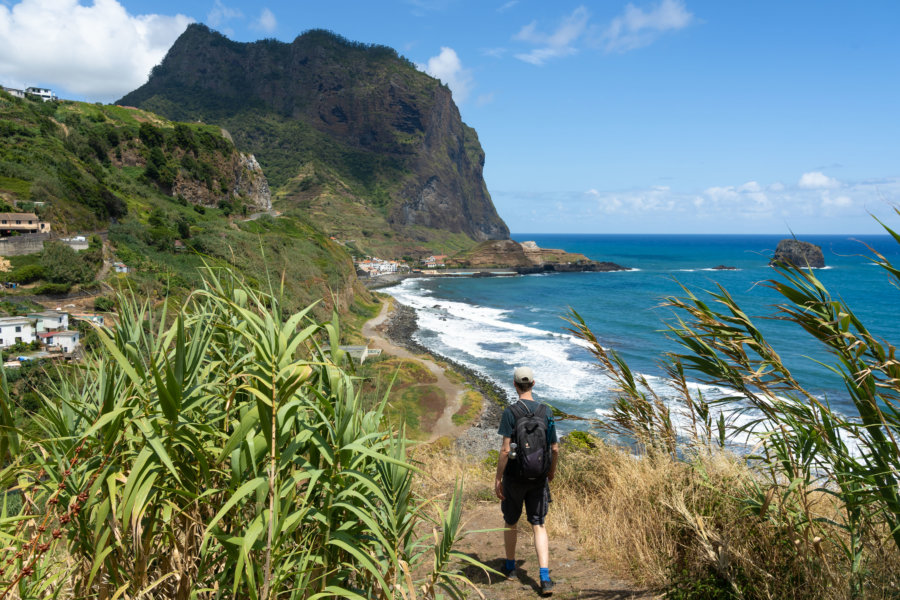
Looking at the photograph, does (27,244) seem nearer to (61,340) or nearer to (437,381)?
(61,340)

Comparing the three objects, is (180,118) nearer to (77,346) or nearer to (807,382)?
(77,346)

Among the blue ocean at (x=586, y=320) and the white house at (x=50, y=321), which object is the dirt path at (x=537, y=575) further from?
the white house at (x=50, y=321)

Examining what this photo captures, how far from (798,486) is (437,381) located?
27876mm

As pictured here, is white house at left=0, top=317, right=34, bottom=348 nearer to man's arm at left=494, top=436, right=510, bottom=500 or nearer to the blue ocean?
the blue ocean

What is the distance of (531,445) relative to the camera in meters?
3.49

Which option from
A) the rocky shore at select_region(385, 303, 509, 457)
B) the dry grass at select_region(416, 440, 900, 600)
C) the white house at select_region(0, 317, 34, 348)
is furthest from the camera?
the rocky shore at select_region(385, 303, 509, 457)

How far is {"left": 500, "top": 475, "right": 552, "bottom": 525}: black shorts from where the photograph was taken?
3592 millimetres

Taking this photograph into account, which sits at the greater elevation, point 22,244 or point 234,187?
point 234,187

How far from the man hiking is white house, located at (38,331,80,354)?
22.4m

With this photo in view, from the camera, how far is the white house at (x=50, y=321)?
814 inches

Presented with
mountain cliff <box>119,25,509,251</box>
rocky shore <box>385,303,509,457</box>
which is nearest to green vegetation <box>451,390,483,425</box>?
rocky shore <box>385,303,509,457</box>

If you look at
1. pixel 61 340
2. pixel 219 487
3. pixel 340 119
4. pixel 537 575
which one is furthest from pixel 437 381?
pixel 340 119

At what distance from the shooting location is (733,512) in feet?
9.78

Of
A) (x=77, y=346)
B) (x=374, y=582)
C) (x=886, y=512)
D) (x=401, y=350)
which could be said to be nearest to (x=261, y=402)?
(x=374, y=582)
